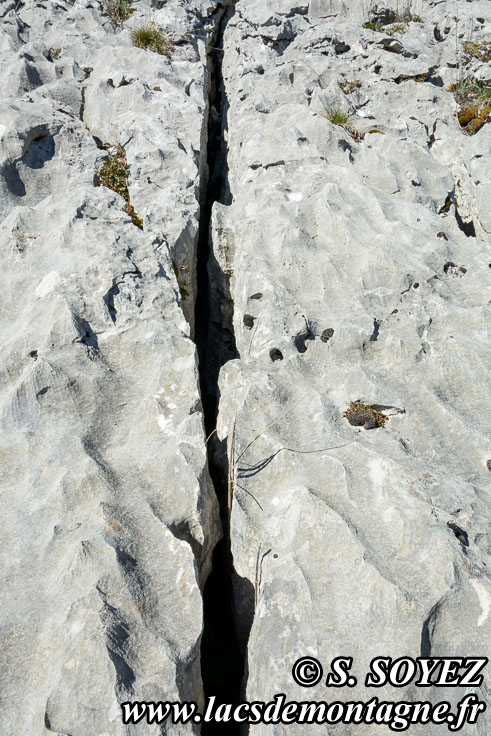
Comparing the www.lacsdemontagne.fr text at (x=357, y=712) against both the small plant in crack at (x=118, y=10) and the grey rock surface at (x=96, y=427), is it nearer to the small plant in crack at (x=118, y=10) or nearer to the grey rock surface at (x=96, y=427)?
the grey rock surface at (x=96, y=427)

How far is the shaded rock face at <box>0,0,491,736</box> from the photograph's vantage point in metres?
4.38

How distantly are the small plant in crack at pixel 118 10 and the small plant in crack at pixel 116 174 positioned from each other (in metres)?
9.09

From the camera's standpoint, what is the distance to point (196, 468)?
5.47m

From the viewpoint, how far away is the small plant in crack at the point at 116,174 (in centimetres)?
966

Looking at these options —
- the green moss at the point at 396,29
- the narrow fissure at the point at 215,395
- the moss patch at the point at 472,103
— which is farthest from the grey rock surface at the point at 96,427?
the green moss at the point at 396,29

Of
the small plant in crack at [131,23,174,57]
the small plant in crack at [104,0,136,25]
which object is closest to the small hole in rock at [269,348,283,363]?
the small plant in crack at [131,23,174,57]

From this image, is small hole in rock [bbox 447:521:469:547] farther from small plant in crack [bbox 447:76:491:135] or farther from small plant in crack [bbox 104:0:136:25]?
small plant in crack [bbox 104:0:136:25]

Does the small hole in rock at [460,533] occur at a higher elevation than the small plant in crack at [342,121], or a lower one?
lower

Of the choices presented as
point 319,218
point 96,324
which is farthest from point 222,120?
point 96,324

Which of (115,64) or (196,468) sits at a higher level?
(115,64)

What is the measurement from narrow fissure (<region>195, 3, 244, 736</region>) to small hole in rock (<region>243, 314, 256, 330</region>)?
1.26m

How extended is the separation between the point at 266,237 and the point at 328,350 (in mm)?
2748

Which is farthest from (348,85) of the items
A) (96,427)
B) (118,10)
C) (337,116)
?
(96,427)

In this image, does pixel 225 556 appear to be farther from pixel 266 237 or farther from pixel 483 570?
pixel 266 237
